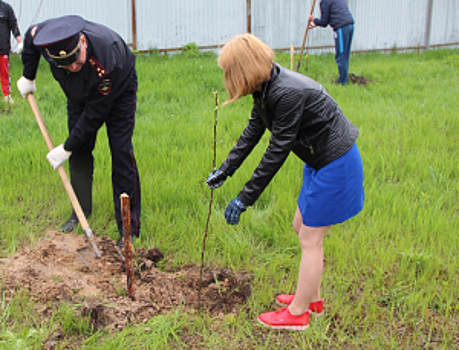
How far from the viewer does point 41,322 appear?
2.49m

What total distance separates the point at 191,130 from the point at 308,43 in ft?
26.9

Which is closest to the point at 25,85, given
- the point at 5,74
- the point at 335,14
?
the point at 5,74

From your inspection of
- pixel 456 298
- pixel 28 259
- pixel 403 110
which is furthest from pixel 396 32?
pixel 28 259

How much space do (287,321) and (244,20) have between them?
10.3m

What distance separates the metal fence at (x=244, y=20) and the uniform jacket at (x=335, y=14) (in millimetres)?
2878

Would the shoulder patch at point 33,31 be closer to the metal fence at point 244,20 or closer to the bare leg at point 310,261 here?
the bare leg at point 310,261

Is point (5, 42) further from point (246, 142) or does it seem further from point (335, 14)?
point (335, 14)

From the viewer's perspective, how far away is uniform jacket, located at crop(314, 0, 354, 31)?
29.0 feet

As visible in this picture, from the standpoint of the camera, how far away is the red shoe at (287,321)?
2.50 metres

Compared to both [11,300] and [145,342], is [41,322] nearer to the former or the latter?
[11,300]

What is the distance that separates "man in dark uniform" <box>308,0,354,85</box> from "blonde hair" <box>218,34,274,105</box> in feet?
23.0

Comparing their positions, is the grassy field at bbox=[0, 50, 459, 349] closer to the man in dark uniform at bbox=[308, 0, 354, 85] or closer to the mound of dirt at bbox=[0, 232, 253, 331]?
the mound of dirt at bbox=[0, 232, 253, 331]

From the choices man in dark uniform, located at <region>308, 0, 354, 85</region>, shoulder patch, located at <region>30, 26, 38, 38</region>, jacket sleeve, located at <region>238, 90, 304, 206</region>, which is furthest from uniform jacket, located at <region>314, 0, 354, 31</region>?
jacket sleeve, located at <region>238, 90, 304, 206</region>

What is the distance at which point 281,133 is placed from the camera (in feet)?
7.00
